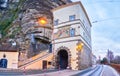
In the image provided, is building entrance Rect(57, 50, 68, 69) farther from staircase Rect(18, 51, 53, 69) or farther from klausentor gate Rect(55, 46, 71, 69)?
staircase Rect(18, 51, 53, 69)

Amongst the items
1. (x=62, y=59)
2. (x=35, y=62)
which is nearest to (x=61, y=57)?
(x=62, y=59)

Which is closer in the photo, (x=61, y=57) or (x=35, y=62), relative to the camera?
(x=35, y=62)

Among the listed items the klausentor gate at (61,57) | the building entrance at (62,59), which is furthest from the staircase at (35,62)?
the building entrance at (62,59)

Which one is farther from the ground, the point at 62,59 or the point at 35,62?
the point at 62,59

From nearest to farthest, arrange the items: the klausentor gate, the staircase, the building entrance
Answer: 1. the staircase
2. the klausentor gate
3. the building entrance

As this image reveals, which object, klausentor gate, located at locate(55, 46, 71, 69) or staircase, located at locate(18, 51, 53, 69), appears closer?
staircase, located at locate(18, 51, 53, 69)

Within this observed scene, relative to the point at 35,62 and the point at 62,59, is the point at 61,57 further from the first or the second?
the point at 35,62

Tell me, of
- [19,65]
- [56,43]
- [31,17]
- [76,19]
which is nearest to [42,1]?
[31,17]

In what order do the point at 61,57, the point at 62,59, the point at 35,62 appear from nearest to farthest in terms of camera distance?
1. the point at 35,62
2. the point at 61,57
3. the point at 62,59

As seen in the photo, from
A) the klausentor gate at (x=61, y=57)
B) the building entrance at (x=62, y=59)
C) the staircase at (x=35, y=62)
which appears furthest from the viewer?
the building entrance at (x=62, y=59)

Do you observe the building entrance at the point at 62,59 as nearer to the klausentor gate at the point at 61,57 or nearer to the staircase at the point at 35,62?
the klausentor gate at the point at 61,57

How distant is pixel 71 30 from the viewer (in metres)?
37.4

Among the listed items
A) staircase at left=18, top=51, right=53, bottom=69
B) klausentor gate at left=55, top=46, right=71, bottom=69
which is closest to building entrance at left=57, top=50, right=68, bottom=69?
klausentor gate at left=55, top=46, right=71, bottom=69

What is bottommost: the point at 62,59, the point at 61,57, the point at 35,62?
the point at 35,62
